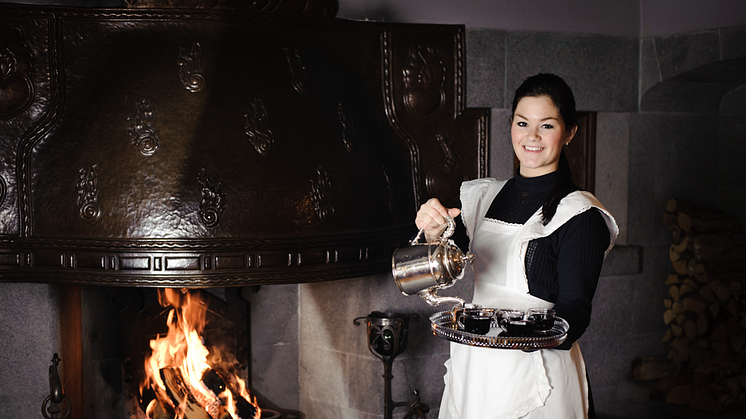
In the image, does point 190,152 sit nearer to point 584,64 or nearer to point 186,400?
point 186,400

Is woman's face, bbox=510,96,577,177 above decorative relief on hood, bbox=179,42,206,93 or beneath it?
beneath

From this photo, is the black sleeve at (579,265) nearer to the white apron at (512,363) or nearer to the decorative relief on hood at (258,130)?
the white apron at (512,363)

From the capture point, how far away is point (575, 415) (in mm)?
1823

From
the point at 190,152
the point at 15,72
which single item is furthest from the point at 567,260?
the point at 15,72

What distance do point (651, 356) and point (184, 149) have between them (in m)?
2.93

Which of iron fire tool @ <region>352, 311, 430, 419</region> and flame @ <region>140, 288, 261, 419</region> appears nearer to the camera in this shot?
iron fire tool @ <region>352, 311, 430, 419</region>

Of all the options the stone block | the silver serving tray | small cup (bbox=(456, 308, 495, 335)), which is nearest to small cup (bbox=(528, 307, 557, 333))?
the silver serving tray

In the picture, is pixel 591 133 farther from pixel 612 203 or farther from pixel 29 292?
pixel 29 292

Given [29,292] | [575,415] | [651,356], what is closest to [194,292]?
[29,292]

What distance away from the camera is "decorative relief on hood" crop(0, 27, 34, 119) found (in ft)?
8.93

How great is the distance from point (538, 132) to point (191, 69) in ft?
4.94

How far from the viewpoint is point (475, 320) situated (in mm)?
1649

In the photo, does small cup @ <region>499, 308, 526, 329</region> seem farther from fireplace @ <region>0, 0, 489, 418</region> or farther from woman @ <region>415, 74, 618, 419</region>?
fireplace @ <region>0, 0, 489, 418</region>

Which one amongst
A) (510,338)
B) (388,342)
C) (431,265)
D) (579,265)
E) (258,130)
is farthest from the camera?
(388,342)
